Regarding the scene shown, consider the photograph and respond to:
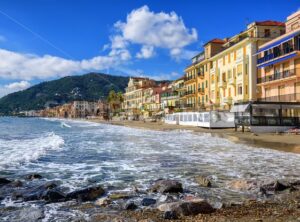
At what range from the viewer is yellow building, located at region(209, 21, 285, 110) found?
5366 centimetres

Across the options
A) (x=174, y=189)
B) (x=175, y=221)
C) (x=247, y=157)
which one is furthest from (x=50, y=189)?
(x=247, y=157)

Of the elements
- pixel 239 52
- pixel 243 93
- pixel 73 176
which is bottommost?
pixel 73 176

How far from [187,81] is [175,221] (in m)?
78.4

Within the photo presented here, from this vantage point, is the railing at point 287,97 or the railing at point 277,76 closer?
the railing at point 287,97

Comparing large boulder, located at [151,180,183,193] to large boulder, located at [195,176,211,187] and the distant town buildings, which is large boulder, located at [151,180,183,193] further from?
the distant town buildings

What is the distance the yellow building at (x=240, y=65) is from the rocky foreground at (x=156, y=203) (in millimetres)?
43398

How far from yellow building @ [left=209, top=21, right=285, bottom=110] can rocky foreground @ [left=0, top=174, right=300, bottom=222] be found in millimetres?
43398

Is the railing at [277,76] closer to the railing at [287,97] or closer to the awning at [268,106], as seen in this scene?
the railing at [287,97]

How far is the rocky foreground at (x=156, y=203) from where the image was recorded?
28.6 feet

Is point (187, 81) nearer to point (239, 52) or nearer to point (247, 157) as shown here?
point (239, 52)

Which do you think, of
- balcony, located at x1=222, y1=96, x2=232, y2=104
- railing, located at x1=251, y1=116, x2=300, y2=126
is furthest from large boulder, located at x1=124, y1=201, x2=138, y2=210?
balcony, located at x1=222, y1=96, x2=232, y2=104

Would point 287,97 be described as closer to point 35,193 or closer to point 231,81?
point 231,81

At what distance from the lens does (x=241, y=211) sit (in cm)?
904

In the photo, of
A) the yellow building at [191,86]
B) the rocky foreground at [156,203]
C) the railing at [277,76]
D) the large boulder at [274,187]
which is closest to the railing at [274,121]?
the railing at [277,76]
